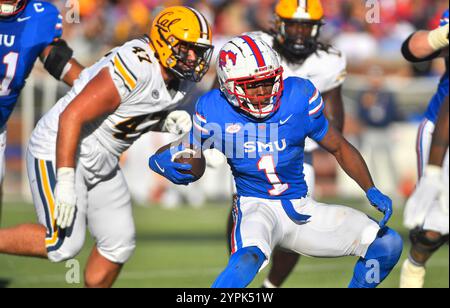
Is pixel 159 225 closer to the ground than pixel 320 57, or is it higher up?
closer to the ground

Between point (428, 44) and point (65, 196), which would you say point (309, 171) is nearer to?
point (428, 44)

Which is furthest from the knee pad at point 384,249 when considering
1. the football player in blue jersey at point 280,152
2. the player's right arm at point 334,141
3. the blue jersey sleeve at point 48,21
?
the blue jersey sleeve at point 48,21

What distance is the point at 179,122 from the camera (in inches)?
217

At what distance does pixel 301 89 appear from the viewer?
16.3ft

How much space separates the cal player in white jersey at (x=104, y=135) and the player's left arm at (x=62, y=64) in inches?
8.4

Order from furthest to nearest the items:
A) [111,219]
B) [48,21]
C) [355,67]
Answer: [355,67] < [48,21] < [111,219]

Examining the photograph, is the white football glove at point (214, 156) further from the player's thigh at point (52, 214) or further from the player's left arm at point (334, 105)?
the player's left arm at point (334, 105)

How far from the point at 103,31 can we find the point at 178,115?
8.22m

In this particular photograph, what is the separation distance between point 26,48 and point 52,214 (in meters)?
1.07

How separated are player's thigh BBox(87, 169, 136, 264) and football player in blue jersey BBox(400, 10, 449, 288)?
1811 mm

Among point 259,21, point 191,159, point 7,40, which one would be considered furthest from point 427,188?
point 259,21
